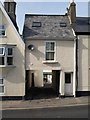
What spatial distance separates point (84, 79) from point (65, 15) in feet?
25.2

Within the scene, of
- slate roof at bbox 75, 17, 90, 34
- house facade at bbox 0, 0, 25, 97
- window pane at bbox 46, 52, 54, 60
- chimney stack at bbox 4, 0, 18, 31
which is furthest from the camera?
chimney stack at bbox 4, 0, 18, 31

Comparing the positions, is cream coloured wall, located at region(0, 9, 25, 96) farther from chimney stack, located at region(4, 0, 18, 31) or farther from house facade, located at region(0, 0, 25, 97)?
chimney stack, located at region(4, 0, 18, 31)

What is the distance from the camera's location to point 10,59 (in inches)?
1010

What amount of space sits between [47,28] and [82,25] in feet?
12.4

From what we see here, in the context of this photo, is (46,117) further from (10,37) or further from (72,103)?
(10,37)

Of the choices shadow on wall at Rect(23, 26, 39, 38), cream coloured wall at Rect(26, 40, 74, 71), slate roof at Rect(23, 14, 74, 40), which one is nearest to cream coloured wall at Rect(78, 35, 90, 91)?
cream coloured wall at Rect(26, 40, 74, 71)

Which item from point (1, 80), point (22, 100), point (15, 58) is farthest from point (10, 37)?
point (22, 100)

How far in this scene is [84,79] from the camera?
1053 inches

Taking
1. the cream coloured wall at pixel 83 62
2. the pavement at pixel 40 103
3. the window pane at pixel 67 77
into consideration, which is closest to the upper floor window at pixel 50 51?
the window pane at pixel 67 77

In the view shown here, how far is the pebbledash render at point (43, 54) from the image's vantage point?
83.3 ft

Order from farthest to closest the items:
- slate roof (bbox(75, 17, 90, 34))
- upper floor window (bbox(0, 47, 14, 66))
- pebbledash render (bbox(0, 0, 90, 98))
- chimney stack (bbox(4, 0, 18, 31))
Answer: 1. chimney stack (bbox(4, 0, 18, 31))
2. slate roof (bbox(75, 17, 90, 34))
3. pebbledash render (bbox(0, 0, 90, 98))
4. upper floor window (bbox(0, 47, 14, 66))

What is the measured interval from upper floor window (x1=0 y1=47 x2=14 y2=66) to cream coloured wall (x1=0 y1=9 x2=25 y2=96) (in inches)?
14.8

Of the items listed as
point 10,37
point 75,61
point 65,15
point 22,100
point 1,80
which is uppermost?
point 65,15

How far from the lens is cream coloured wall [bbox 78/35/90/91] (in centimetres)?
2670
